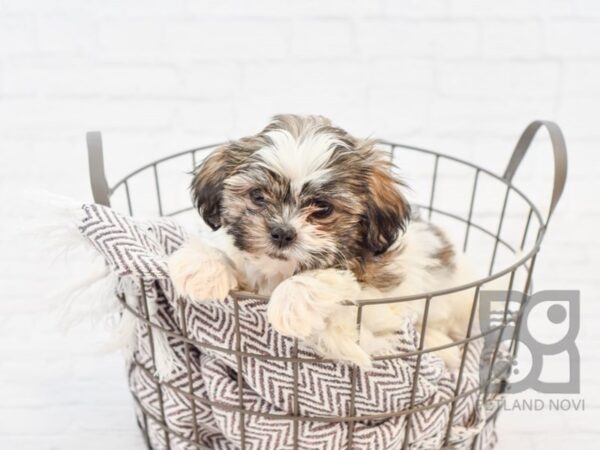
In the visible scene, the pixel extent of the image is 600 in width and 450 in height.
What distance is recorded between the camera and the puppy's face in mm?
1560

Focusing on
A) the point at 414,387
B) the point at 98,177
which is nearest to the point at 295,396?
the point at 414,387

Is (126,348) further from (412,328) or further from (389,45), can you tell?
(389,45)

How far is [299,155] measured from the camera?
156 cm

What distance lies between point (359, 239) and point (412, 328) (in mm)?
225

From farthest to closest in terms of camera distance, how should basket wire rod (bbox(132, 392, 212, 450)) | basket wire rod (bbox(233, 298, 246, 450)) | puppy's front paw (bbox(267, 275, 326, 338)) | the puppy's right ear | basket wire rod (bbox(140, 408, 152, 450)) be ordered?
basket wire rod (bbox(140, 408, 152, 450)) < basket wire rod (bbox(132, 392, 212, 450)) < the puppy's right ear < basket wire rod (bbox(233, 298, 246, 450)) < puppy's front paw (bbox(267, 275, 326, 338))

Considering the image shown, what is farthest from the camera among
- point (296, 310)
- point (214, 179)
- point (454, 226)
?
point (454, 226)

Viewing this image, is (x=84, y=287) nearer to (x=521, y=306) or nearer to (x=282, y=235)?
(x=282, y=235)

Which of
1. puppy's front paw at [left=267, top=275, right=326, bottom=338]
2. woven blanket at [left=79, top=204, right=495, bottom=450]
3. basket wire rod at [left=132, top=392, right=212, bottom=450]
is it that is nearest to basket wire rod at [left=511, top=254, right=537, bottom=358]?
woven blanket at [left=79, top=204, right=495, bottom=450]

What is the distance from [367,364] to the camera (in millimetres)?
1552

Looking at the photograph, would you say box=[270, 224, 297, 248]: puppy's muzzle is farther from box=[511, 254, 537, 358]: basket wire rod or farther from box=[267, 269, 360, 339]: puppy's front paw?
box=[511, 254, 537, 358]: basket wire rod

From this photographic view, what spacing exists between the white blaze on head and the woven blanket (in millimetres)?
262

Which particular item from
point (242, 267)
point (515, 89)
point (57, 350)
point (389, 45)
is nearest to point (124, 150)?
point (57, 350)

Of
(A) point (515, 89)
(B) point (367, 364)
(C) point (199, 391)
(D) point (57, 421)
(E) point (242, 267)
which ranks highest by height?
(A) point (515, 89)

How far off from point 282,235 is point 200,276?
0.17m
